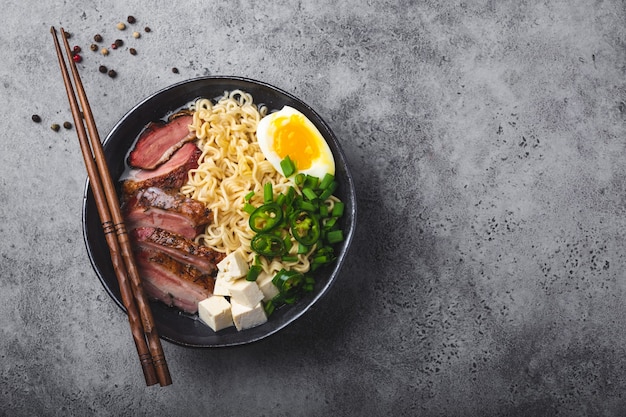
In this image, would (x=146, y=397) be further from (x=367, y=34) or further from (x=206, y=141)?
(x=367, y=34)

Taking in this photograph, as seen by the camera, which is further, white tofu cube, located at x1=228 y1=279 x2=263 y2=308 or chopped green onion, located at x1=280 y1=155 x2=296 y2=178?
chopped green onion, located at x1=280 y1=155 x2=296 y2=178

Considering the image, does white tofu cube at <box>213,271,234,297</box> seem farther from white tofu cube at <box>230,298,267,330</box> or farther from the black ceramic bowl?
the black ceramic bowl

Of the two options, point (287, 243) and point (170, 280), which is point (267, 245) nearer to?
point (287, 243)

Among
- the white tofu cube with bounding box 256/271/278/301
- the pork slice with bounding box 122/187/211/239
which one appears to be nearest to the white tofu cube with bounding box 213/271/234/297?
the white tofu cube with bounding box 256/271/278/301

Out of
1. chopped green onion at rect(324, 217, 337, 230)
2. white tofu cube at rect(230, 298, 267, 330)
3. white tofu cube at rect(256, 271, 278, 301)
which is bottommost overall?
white tofu cube at rect(230, 298, 267, 330)

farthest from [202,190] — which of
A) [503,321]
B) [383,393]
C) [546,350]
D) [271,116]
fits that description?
[546,350]

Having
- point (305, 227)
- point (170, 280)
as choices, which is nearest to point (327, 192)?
point (305, 227)
